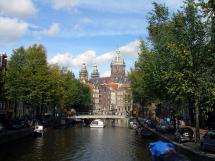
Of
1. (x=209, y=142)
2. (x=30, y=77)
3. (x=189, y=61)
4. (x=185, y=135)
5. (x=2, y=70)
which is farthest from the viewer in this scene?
(x=2, y=70)

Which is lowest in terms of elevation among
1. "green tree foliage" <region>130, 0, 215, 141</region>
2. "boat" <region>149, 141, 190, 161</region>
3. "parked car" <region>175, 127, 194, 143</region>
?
"boat" <region>149, 141, 190, 161</region>

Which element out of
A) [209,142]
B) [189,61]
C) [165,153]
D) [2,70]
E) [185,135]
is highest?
[2,70]

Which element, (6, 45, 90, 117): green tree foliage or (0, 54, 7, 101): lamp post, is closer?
(6, 45, 90, 117): green tree foliage

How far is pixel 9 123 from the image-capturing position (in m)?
76.8

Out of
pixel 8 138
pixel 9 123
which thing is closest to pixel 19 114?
pixel 9 123

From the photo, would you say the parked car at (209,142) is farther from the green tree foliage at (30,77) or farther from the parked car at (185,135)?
the green tree foliage at (30,77)

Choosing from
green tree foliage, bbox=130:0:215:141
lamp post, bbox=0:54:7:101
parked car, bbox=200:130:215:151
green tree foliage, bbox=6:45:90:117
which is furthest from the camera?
lamp post, bbox=0:54:7:101

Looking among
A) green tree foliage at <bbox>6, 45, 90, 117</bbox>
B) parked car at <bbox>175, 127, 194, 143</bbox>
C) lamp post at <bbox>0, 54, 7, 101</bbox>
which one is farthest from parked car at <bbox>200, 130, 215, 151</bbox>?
lamp post at <bbox>0, 54, 7, 101</bbox>

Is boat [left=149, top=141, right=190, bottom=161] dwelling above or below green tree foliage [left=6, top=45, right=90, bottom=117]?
below

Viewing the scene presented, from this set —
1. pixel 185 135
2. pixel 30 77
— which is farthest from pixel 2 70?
pixel 185 135

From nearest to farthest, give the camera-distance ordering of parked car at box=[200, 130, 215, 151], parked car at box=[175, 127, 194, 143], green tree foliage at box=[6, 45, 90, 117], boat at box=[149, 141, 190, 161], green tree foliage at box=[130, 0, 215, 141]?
1. boat at box=[149, 141, 190, 161]
2. parked car at box=[200, 130, 215, 151]
3. green tree foliage at box=[130, 0, 215, 141]
4. parked car at box=[175, 127, 194, 143]
5. green tree foliage at box=[6, 45, 90, 117]

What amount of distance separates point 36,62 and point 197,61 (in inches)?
1733

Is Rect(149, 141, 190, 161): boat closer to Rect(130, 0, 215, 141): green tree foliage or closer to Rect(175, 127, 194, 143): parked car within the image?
Rect(130, 0, 215, 141): green tree foliage

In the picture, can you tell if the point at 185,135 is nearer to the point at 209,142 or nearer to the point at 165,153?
the point at 209,142
